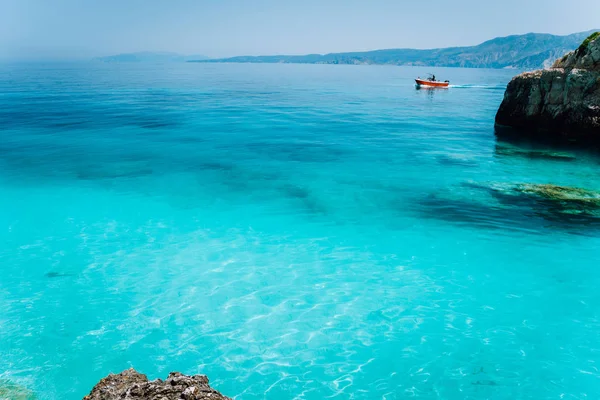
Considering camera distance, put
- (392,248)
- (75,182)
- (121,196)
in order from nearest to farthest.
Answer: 1. (392,248)
2. (121,196)
3. (75,182)

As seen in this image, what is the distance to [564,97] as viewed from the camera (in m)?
39.4

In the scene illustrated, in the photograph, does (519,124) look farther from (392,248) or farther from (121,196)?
(121,196)

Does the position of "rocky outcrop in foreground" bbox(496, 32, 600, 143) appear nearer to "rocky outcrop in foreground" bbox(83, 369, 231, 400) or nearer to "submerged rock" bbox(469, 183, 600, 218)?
"submerged rock" bbox(469, 183, 600, 218)

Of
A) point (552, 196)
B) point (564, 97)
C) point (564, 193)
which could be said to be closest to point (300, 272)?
point (552, 196)

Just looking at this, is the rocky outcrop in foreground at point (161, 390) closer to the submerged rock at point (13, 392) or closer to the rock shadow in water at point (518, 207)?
the submerged rock at point (13, 392)

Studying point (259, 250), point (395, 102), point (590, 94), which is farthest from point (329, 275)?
point (395, 102)

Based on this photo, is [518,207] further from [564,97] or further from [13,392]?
[13,392]

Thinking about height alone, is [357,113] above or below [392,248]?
above

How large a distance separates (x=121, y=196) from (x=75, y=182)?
472 cm

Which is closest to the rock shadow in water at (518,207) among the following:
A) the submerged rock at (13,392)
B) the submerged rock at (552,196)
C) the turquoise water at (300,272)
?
the submerged rock at (552,196)

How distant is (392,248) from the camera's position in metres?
19.1

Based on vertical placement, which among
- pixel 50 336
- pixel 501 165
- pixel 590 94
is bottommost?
pixel 50 336

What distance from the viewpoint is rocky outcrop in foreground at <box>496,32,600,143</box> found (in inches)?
1489

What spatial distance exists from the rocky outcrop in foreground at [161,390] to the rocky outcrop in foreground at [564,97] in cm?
4340
